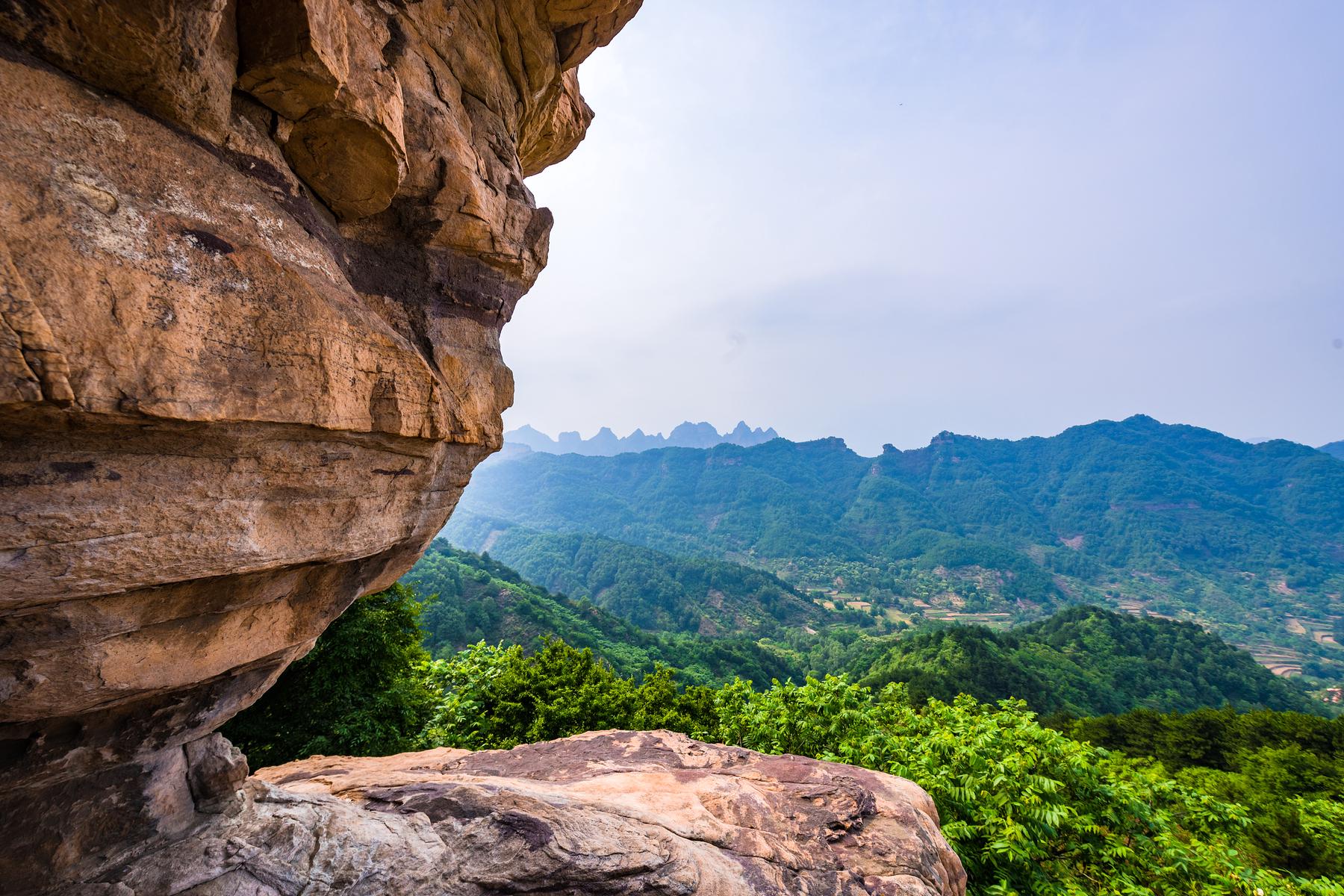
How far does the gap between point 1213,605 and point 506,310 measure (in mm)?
209549

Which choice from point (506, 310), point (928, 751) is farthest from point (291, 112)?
point (928, 751)

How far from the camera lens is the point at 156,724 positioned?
4961mm

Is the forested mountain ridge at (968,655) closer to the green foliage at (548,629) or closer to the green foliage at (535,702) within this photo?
the green foliage at (548,629)

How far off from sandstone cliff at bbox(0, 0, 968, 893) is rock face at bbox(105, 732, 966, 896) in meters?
0.12

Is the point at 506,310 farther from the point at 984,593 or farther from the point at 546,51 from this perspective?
the point at 984,593

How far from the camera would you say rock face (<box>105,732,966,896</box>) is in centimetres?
494

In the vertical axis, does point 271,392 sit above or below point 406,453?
above

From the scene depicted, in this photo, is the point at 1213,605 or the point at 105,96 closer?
the point at 105,96

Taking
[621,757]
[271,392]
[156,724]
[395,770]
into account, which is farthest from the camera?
[621,757]

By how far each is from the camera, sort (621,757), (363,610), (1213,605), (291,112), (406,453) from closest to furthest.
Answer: (291,112) → (406,453) → (621,757) → (363,610) → (1213,605)

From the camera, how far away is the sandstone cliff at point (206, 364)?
10.5ft

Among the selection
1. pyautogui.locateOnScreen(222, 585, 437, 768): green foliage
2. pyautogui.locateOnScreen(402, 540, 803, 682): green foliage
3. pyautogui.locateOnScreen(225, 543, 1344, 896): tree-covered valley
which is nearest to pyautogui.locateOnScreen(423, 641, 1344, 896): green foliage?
pyautogui.locateOnScreen(225, 543, 1344, 896): tree-covered valley

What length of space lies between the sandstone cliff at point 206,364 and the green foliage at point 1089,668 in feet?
160

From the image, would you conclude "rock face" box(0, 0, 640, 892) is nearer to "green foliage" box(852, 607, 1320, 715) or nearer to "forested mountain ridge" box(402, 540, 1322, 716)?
"forested mountain ridge" box(402, 540, 1322, 716)
